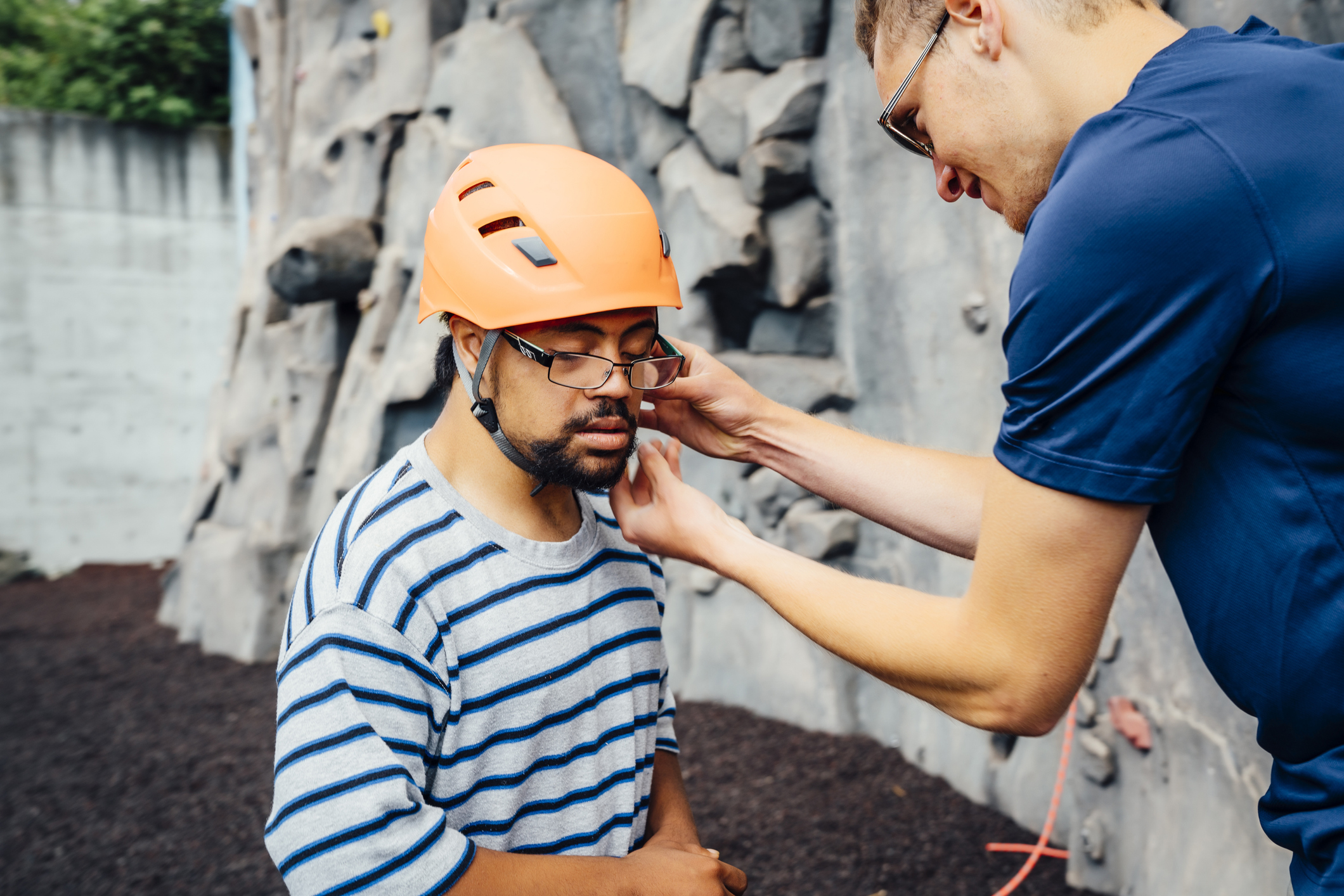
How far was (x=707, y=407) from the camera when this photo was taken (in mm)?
1997

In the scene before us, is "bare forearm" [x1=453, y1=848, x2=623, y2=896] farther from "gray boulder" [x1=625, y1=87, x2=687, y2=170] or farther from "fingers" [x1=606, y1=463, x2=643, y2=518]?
"gray boulder" [x1=625, y1=87, x2=687, y2=170]

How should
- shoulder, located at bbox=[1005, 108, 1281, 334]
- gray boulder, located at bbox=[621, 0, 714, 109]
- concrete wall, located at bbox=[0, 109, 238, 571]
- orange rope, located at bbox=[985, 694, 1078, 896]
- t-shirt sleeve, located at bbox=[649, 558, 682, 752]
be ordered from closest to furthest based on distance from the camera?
shoulder, located at bbox=[1005, 108, 1281, 334] → t-shirt sleeve, located at bbox=[649, 558, 682, 752] → orange rope, located at bbox=[985, 694, 1078, 896] → gray boulder, located at bbox=[621, 0, 714, 109] → concrete wall, located at bbox=[0, 109, 238, 571]

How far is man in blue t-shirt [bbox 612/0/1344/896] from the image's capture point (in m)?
1.04

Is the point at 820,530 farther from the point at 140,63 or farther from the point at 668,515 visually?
the point at 140,63

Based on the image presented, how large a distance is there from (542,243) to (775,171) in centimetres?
348

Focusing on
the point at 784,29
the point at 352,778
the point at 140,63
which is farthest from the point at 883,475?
the point at 140,63

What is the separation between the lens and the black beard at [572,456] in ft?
5.03

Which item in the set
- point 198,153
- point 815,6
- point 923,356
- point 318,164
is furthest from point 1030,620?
point 198,153

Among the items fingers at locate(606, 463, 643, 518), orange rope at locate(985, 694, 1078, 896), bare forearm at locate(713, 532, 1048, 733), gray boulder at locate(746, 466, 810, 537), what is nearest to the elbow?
bare forearm at locate(713, 532, 1048, 733)

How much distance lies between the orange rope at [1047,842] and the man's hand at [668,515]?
2364 mm

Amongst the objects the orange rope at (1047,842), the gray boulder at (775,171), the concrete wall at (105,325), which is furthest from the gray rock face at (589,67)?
the concrete wall at (105,325)

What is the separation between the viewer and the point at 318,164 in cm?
734

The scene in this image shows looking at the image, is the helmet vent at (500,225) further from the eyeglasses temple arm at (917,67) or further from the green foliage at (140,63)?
the green foliage at (140,63)

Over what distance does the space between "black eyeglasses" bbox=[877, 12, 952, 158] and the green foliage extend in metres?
10.9
